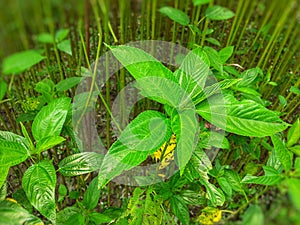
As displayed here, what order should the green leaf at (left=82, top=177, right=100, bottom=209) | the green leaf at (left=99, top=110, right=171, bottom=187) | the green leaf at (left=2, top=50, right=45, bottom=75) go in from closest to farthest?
the green leaf at (left=2, top=50, right=45, bottom=75), the green leaf at (left=99, top=110, right=171, bottom=187), the green leaf at (left=82, top=177, right=100, bottom=209)

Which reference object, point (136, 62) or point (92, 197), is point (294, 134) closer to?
point (136, 62)

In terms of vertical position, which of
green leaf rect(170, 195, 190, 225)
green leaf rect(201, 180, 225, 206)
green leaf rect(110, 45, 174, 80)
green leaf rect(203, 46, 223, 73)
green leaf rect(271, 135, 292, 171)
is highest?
green leaf rect(110, 45, 174, 80)

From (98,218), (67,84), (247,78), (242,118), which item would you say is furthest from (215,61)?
(98,218)

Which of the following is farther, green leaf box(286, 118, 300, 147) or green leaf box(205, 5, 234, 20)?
green leaf box(205, 5, 234, 20)

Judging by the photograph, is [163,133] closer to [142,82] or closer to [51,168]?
[142,82]

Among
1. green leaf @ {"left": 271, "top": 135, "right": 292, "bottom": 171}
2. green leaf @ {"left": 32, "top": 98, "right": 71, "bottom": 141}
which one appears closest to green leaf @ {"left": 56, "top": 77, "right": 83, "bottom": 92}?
green leaf @ {"left": 32, "top": 98, "right": 71, "bottom": 141}

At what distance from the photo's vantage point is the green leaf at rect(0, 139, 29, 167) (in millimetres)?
589

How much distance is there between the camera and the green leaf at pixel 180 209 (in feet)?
2.62

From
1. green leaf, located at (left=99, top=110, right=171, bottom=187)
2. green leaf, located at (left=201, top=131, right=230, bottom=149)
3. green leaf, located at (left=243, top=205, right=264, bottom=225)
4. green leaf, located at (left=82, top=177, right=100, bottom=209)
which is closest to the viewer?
green leaf, located at (left=243, top=205, right=264, bottom=225)

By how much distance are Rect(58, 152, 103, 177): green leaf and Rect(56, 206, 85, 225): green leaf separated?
0.11 m

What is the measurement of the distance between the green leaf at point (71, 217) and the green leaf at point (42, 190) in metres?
0.16

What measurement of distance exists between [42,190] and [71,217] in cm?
20

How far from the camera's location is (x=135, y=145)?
22.1 inches

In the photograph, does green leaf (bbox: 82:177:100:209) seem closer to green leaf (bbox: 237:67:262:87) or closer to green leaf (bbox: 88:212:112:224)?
green leaf (bbox: 88:212:112:224)
